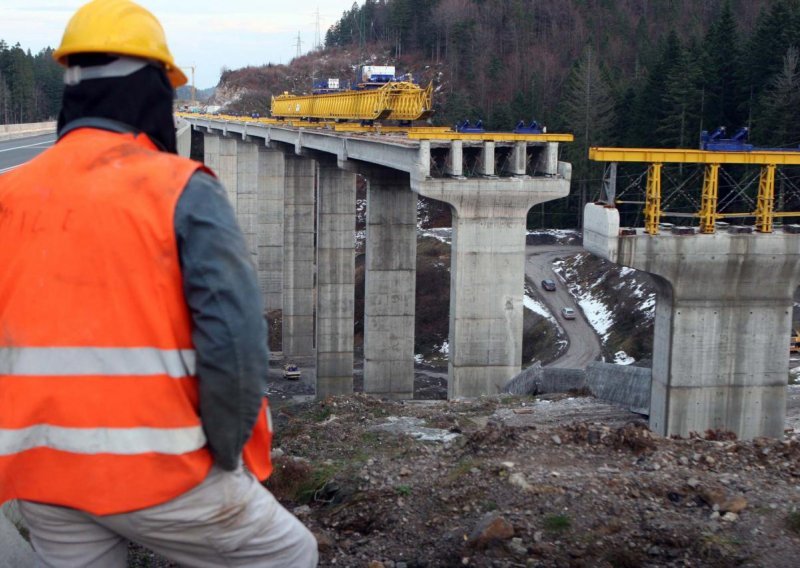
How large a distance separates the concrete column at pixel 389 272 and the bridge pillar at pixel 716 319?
1476cm

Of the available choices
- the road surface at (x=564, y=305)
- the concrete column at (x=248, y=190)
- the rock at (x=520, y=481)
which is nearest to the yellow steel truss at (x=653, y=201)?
the rock at (x=520, y=481)

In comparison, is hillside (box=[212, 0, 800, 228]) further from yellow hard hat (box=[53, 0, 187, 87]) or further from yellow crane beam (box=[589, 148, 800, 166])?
yellow hard hat (box=[53, 0, 187, 87])

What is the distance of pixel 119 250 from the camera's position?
9.17ft

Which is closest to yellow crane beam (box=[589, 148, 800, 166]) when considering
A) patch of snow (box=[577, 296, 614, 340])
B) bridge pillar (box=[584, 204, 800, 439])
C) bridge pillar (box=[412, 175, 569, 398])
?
bridge pillar (box=[584, 204, 800, 439])

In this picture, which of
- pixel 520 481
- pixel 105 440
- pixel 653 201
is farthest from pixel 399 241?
pixel 105 440

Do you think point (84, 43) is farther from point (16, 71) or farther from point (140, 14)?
point (16, 71)

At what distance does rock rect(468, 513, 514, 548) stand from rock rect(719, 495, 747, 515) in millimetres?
1876

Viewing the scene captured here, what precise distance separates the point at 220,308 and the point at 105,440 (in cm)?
50

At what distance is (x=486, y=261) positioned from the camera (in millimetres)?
24828

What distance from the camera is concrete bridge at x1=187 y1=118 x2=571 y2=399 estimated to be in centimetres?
2473

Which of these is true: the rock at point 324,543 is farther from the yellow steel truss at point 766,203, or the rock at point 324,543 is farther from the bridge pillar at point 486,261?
the bridge pillar at point 486,261

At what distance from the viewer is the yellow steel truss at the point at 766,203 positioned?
60.6 feet

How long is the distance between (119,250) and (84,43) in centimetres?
68

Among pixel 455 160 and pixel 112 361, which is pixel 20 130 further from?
pixel 112 361
